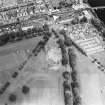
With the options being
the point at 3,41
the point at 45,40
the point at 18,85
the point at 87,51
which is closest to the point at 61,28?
the point at 45,40

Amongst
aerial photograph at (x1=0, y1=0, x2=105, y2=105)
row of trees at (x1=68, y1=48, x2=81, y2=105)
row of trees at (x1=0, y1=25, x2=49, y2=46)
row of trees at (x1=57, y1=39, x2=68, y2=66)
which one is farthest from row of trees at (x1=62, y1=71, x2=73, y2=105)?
row of trees at (x1=0, y1=25, x2=49, y2=46)

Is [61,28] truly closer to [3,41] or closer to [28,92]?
[3,41]

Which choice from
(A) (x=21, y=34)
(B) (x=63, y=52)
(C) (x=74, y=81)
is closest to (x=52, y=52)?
(B) (x=63, y=52)

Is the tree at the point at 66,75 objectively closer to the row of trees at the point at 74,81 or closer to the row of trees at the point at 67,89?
the row of trees at the point at 67,89

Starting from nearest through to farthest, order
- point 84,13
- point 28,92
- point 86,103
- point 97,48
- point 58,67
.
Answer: point 86,103
point 28,92
point 58,67
point 97,48
point 84,13

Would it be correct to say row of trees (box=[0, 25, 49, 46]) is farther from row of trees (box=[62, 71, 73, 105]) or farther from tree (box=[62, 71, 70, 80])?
row of trees (box=[62, 71, 73, 105])

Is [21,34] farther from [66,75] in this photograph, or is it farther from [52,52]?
[66,75]

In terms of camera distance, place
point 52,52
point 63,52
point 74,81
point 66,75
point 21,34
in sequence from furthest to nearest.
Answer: point 21,34 → point 52,52 → point 63,52 → point 66,75 → point 74,81
